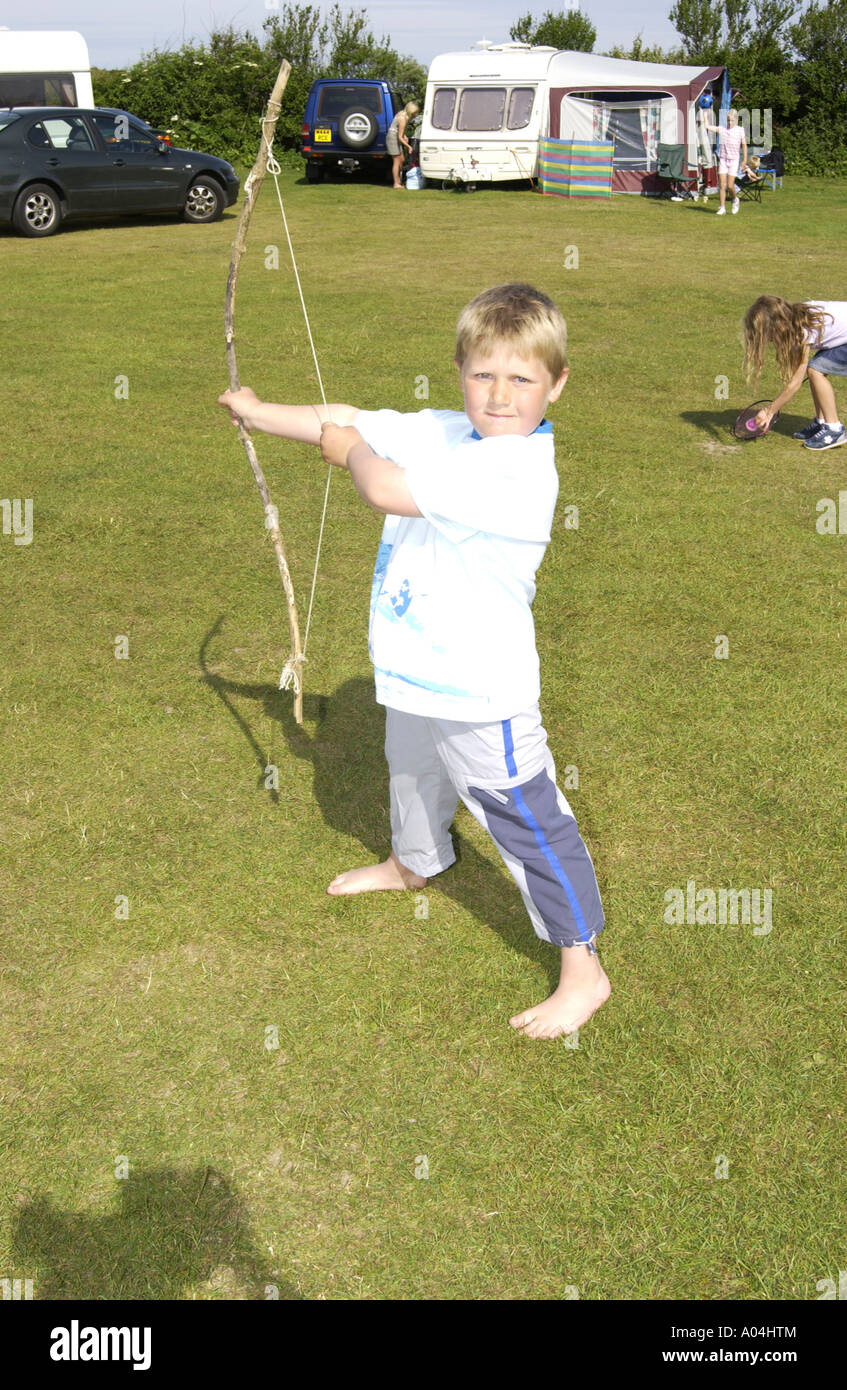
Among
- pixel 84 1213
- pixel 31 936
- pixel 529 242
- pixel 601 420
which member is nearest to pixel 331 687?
pixel 31 936

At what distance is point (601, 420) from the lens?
8.70 meters

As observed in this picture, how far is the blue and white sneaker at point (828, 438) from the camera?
824cm

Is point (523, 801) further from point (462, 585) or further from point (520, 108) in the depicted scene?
point (520, 108)

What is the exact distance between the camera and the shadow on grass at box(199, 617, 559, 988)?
376 cm

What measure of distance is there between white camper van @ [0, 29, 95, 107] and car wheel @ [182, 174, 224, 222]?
31.4 feet

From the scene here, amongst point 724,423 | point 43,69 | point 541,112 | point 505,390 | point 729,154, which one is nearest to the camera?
point 505,390

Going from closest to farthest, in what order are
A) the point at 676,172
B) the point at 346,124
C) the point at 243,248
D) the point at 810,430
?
1. the point at 243,248
2. the point at 810,430
3. the point at 676,172
4. the point at 346,124

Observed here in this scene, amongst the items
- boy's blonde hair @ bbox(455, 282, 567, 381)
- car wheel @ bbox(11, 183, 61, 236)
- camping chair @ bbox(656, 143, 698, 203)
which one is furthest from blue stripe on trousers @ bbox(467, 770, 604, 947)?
camping chair @ bbox(656, 143, 698, 203)

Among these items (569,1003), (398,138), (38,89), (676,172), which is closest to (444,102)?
(398,138)

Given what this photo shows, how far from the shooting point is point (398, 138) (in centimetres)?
→ 2341

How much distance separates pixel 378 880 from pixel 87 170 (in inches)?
614

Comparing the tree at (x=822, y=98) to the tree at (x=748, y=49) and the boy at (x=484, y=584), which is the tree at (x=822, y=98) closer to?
the tree at (x=748, y=49)

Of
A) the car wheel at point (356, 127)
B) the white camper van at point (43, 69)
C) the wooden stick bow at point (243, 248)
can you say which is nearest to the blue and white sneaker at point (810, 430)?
the wooden stick bow at point (243, 248)

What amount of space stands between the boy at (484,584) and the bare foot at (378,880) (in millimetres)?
584
